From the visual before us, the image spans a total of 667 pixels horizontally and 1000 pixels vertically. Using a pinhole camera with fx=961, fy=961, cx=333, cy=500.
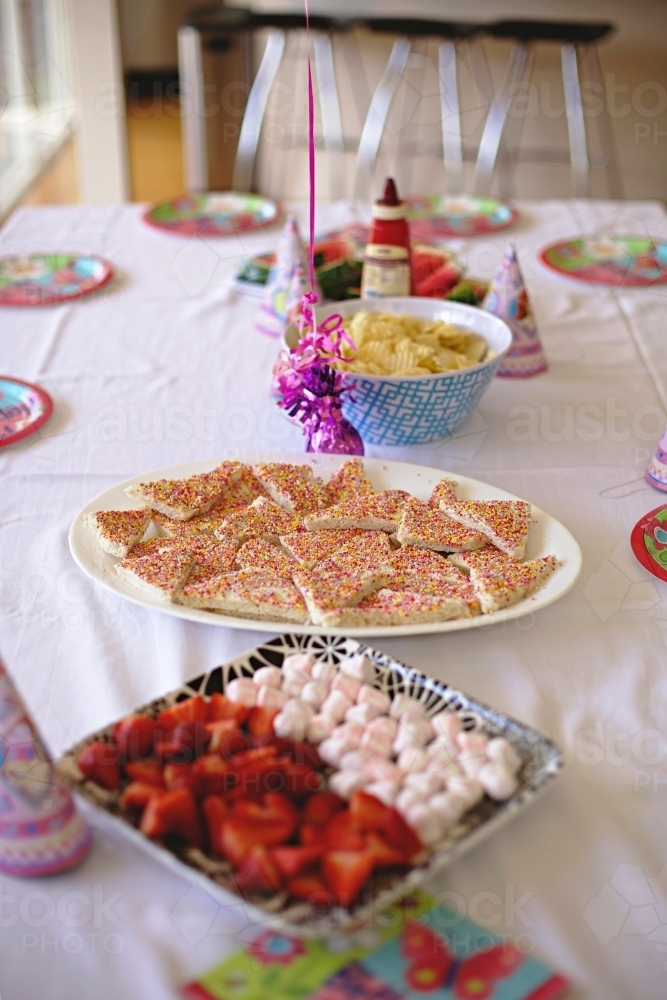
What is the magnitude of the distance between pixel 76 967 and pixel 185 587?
1.19 feet

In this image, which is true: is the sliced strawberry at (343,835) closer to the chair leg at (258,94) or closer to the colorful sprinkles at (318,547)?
the colorful sprinkles at (318,547)

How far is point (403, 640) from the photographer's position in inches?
33.6

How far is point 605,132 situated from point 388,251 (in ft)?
10.8

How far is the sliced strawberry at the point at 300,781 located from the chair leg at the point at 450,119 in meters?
3.74

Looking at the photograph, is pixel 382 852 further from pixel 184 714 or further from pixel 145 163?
pixel 145 163

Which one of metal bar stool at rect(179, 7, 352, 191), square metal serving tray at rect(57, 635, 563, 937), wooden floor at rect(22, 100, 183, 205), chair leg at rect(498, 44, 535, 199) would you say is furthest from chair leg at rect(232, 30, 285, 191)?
square metal serving tray at rect(57, 635, 563, 937)

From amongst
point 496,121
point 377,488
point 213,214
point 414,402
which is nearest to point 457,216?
point 213,214

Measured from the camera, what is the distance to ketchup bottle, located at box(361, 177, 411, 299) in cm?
135

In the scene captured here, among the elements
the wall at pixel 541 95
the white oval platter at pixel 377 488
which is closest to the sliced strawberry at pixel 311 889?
the white oval platter at pixel 377 488

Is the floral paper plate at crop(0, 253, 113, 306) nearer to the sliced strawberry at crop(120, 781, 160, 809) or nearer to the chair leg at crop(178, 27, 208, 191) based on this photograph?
the sliced strawberry at crop(120, 781, 160, 809)

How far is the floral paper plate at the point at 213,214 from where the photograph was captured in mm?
1954

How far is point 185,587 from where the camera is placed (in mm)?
874

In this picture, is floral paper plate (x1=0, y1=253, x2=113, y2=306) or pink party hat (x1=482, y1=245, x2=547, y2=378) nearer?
pink party hat (x1=482, y1=245, x2=547, y2=378)

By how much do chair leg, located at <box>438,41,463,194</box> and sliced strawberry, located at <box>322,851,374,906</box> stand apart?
3804 millimetres
